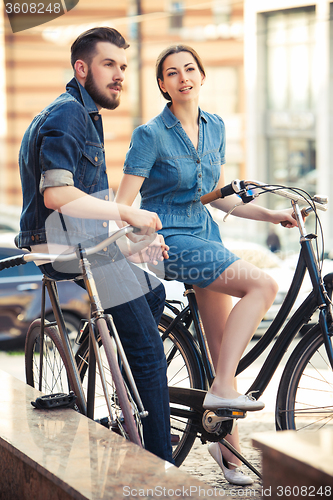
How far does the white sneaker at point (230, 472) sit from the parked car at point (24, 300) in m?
4.04

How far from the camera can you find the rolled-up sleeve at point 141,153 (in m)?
2.72

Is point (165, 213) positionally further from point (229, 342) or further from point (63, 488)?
point (63, 488)

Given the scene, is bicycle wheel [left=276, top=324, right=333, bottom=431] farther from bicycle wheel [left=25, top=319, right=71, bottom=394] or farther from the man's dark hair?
the man's dark hair

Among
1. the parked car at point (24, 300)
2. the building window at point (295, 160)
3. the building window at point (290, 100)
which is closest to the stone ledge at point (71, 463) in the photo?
the parked car at point (24, 300)

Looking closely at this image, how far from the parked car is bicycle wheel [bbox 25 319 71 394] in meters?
3.63

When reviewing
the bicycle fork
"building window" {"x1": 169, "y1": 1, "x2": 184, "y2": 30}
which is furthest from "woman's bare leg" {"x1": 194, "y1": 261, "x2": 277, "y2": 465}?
"building window" {"x1": 169, "y1": 1, "x2": 184, "y2": 30}

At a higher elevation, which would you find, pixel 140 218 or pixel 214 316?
pixel 140 218

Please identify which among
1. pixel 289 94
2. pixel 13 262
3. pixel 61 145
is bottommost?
pixel 13 262

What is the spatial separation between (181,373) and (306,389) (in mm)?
672

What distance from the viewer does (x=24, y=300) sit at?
6961 mm

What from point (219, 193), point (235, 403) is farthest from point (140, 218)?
point (235, 403)

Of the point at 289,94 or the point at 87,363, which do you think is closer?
the point at 87,363

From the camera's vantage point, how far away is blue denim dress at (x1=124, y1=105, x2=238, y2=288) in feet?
8.85

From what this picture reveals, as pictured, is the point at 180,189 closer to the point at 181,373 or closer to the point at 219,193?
the point at 219,193
